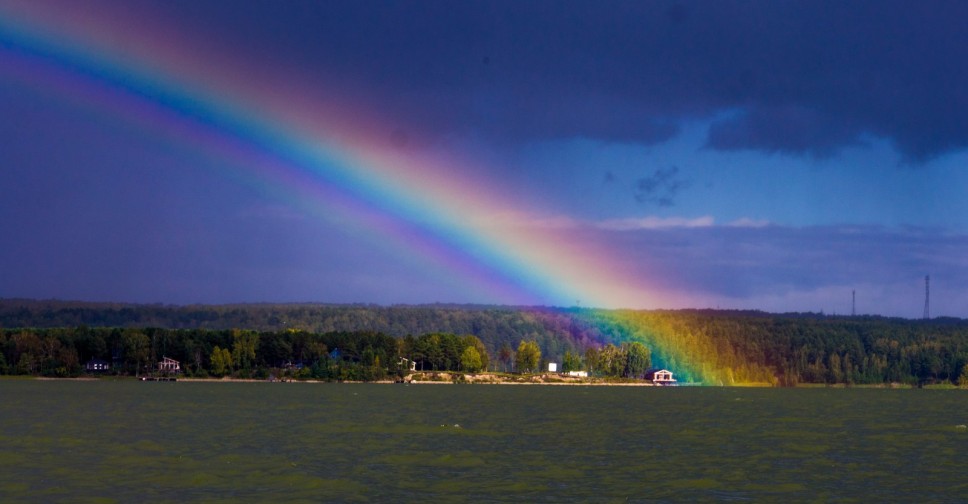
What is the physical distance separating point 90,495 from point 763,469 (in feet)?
136

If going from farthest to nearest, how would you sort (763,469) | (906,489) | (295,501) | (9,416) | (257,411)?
(257,411), (9,416), (763,469), (906,489), (295,501)

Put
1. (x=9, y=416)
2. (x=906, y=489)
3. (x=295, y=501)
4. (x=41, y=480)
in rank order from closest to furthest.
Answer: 1. (x=295, y=501)
2. (x=41, y=480)
3. (x=906, y=489)
4. (x=9, y=416)

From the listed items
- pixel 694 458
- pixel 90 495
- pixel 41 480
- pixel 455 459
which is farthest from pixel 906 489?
pixel 41 480

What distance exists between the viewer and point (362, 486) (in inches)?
2299

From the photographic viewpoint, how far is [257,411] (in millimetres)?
132500

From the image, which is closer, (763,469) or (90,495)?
(90,495)

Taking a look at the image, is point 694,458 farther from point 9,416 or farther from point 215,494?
point 9,416

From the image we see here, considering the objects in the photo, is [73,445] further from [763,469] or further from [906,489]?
[906,489]

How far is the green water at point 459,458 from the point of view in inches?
2238

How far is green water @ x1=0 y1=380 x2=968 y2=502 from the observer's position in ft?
186

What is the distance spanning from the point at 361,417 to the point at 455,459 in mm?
50968

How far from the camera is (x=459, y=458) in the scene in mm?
73562

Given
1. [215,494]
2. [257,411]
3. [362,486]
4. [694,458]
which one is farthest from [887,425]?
[215,494]

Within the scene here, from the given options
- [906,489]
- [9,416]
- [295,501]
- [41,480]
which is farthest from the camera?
[9,416]
